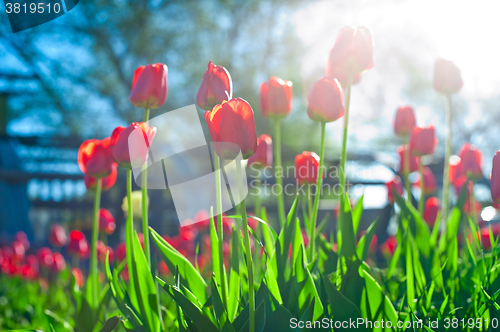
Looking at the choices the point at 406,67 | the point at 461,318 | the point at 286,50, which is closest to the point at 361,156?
the point at 461,318

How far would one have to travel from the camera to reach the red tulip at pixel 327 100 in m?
0.79

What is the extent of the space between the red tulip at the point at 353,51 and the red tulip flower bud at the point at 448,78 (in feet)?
1.64

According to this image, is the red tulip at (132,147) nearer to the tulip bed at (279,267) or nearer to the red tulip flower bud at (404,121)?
the tulip bed at (279,267)

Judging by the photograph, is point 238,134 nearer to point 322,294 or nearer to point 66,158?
point 322,294

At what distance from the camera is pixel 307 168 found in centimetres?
97

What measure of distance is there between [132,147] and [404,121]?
96 centimetres

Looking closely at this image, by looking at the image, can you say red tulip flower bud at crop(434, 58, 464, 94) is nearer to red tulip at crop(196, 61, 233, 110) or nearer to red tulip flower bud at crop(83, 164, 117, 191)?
red tulip at crop(196, 61, 233, 110)

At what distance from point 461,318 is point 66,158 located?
4.24 m

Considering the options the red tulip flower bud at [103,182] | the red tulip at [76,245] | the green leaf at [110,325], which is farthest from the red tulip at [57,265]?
the green leaf at [110,325]

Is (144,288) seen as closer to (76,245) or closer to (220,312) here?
(220,312)

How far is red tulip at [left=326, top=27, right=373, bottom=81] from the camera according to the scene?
0.83 meters

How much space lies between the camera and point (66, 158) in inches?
164

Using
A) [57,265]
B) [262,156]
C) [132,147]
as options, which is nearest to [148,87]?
[132,147]

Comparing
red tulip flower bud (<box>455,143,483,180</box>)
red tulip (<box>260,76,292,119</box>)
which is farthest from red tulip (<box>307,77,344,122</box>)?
red tulip flower bud (<box>455,143,483,180</box>)
